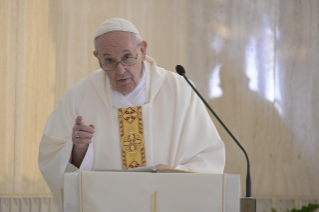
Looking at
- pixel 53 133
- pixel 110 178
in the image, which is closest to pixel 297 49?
pixel 53 133

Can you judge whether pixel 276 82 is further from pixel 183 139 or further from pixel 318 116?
pixel 183 139

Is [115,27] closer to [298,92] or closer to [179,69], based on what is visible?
[179,69]

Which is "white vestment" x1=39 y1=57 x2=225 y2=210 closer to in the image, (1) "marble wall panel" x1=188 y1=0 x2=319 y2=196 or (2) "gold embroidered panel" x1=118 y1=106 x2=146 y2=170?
(2) "gold embroidered panel" x1=118 y1=106 x2=146 y2=170

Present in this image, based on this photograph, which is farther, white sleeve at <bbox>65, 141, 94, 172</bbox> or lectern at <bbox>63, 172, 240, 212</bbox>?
white sleeve at <bbox>65, 141, 94, 172</bbox>

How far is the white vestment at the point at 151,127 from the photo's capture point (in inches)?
123

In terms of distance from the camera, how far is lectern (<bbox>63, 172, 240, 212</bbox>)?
78.4 inches

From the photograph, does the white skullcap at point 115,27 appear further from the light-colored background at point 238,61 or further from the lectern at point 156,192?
the light-colored background at point 238,61

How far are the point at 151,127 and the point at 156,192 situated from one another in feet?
4.31

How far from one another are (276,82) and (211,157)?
2844 mm

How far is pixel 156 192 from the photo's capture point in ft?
6.54

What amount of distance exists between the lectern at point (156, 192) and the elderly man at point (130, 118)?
37.4 inches

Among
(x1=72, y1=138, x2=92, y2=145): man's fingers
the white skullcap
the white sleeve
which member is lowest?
the white sleeve

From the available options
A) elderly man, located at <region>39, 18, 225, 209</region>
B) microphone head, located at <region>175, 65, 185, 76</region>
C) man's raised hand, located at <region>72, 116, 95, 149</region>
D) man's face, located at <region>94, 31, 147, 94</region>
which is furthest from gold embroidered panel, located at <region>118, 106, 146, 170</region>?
microphone head, located at <region>175, 65, 185, 76</region>

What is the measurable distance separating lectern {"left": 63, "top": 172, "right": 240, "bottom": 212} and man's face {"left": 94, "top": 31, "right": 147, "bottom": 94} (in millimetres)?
1378
